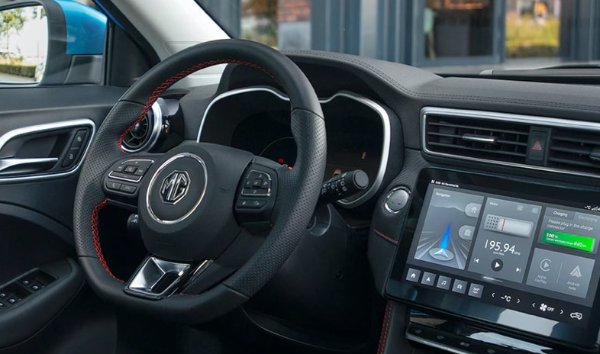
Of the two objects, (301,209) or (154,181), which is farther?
(154,181)

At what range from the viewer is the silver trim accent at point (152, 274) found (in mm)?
1894

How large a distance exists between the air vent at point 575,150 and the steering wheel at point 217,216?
53 cm

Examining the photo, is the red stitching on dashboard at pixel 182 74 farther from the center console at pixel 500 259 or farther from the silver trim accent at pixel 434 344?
the silver trim accent at pixel 434 344

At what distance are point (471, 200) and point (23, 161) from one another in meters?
1.30

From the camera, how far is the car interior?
6.13 feet

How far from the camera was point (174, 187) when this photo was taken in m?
1.93

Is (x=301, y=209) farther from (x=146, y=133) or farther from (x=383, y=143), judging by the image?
(x=146, y=133)

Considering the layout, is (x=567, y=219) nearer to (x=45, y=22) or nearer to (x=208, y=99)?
(x=208, y=99)

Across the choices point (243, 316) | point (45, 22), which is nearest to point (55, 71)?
point (45, 22)

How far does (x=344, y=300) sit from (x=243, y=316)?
27 cm

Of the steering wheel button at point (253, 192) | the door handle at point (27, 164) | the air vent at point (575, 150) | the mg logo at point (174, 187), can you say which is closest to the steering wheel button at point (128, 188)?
the mg logo at point (174, 187)

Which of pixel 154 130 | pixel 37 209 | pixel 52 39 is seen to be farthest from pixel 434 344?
pixel 52 39

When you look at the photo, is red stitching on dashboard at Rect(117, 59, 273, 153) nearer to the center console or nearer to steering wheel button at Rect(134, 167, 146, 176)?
steering wheel button at Rect(134, 167, 146, 176)

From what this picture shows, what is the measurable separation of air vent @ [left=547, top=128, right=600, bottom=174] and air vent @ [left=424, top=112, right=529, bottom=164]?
0.07 metres
